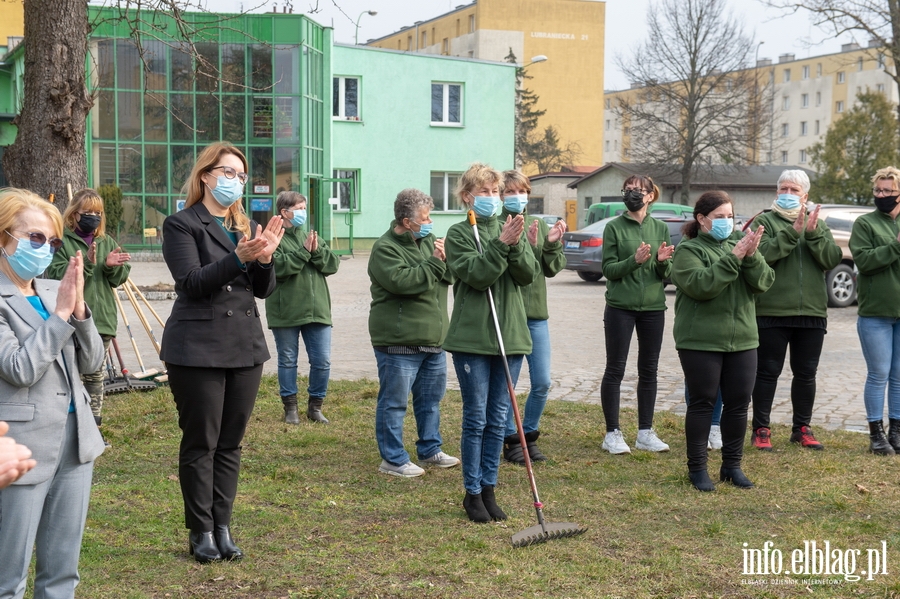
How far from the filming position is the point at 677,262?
20.7ft

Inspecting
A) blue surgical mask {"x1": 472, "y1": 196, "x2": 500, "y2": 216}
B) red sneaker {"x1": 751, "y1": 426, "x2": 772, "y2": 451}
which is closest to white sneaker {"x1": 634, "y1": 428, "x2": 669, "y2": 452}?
red sneaker {"x1": 751, "y1": 426, "x2": 772, "y2": 451}

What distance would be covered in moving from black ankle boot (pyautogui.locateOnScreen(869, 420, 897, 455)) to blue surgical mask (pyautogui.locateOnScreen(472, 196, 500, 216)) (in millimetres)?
3521

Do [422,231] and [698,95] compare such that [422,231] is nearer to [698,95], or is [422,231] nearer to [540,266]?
[540,266]

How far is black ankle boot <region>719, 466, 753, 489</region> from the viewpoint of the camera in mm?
6340

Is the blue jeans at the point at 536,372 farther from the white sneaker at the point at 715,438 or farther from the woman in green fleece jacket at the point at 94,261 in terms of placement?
the woman in green fleece jacket at the point at 94,261

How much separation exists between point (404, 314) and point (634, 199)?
197 centimetres

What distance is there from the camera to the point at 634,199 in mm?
7312

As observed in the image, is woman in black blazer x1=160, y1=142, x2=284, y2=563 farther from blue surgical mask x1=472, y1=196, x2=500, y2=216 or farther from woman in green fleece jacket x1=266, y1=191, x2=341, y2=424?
woman in green fleece jacket x1=266, y1=191, x2=341, y2=424

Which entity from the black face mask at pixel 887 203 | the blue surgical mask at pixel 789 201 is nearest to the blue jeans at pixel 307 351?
the blue surgical mask at pixel 789 201

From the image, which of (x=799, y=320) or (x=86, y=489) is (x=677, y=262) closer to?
(x=799, y=320)

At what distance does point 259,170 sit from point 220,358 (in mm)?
27005

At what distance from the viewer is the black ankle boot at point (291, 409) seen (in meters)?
8.42

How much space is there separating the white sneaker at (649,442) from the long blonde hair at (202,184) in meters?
3.84

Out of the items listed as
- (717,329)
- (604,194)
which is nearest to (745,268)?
(717,329)
